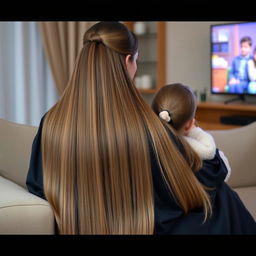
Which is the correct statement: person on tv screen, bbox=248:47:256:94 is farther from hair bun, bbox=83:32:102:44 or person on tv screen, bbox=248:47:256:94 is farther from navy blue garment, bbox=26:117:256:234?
hair bun, bbox=83:32:102:44

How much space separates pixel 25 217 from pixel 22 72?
301 centimetres

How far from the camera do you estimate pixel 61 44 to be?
4.17 m

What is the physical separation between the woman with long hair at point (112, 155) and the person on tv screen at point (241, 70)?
2.63m

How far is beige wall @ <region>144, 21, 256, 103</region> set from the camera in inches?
168

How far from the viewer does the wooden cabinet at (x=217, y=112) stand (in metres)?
3.73

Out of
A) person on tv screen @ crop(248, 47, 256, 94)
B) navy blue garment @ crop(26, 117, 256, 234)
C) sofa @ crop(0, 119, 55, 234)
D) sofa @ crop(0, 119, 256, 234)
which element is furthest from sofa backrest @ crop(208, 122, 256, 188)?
person on tv screen @ crop(248, 47, 256, 94)

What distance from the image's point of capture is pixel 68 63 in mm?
4242

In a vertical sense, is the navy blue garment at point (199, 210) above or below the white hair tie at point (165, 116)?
below

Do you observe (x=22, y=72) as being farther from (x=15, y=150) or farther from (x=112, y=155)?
(x=112, y=155)

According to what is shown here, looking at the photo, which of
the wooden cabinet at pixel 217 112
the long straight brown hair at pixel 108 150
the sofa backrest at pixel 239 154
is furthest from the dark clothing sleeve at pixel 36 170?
the wooden cabinet at pixel 217 112

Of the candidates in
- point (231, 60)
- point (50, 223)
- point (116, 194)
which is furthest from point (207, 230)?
point (231, 60)

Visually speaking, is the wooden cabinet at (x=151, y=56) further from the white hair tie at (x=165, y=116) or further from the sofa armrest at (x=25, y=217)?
the sofa armrest at (x=25, y=217)

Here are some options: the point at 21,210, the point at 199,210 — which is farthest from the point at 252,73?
the point at 21,210
